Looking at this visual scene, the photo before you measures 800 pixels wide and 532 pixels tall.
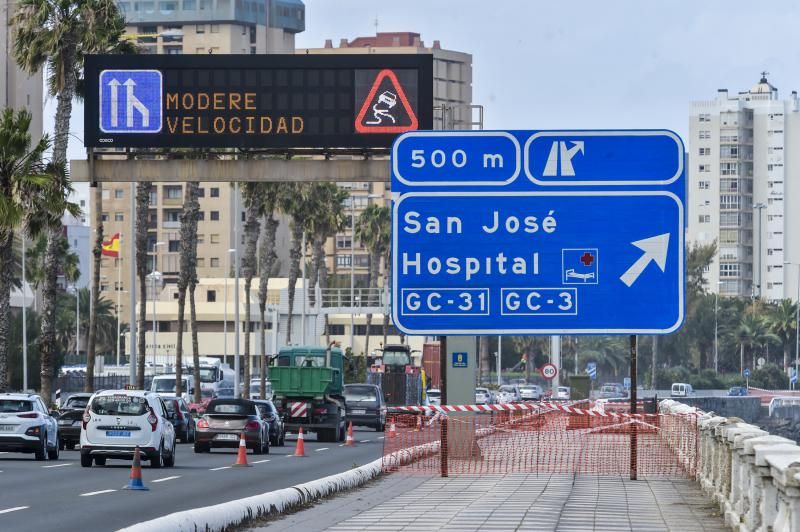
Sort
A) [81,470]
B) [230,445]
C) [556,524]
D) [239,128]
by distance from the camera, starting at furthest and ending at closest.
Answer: [230,445] → [239,128] → [81,470] → [556,524]

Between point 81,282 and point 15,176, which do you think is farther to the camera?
point 81,282

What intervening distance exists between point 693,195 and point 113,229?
63934mm

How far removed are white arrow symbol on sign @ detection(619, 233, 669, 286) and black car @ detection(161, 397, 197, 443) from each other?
23.3 metres

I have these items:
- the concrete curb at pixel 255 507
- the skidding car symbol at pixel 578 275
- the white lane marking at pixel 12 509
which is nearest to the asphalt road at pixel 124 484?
the white lane marking at pixel 12 509

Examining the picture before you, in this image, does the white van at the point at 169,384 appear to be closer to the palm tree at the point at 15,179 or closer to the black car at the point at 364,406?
the black car at the point at 364,406

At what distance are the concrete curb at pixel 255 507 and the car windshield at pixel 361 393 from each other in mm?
29959

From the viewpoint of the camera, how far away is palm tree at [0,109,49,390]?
1798 inches

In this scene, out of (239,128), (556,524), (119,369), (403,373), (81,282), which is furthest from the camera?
(81,282)

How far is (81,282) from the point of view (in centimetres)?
19725

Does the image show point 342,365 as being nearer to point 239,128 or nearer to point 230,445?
point 230,445

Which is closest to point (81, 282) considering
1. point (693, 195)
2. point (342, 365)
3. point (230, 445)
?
point (693, 195)

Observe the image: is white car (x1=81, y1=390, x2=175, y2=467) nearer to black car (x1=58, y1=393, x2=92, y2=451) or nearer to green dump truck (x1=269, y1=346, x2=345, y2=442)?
black car (x1=58, y1=393, x2=92, y2=451)

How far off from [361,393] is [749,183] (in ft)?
420

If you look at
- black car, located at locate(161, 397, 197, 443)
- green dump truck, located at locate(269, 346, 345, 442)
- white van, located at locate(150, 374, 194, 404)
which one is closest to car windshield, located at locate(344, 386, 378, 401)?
green dump truck, located at locate(269, 346, 345, 442)
